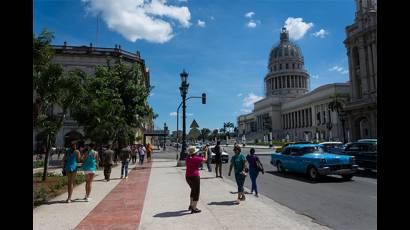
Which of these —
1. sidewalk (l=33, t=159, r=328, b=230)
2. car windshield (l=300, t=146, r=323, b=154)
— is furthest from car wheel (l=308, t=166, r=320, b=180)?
sidewalk (l=33, t=159, r=328, b=230)

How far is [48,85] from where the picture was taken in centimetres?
1405

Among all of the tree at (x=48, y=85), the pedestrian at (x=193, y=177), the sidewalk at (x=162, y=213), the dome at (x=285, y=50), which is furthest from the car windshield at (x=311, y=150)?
the dome at (x=285, y=50)

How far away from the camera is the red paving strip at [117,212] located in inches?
277

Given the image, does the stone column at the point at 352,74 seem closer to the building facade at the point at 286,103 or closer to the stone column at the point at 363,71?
the stone column at the point at 363,71

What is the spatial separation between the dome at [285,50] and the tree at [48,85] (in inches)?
5441

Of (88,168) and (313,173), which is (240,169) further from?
(313,173)

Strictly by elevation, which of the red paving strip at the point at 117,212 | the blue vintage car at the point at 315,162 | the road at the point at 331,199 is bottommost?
the road at the point at 331,199

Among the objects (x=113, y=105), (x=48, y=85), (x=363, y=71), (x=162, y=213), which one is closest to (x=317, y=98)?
(x=363, y=71)

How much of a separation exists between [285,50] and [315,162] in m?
141

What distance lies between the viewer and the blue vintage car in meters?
15.0

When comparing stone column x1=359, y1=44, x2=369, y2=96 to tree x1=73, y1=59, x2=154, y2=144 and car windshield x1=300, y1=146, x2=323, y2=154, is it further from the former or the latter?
car windshield x1=300, y1=146, x2=323, y2=154

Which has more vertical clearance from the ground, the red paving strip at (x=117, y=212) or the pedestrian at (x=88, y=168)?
the pedestrian at (x=88, y=168)
